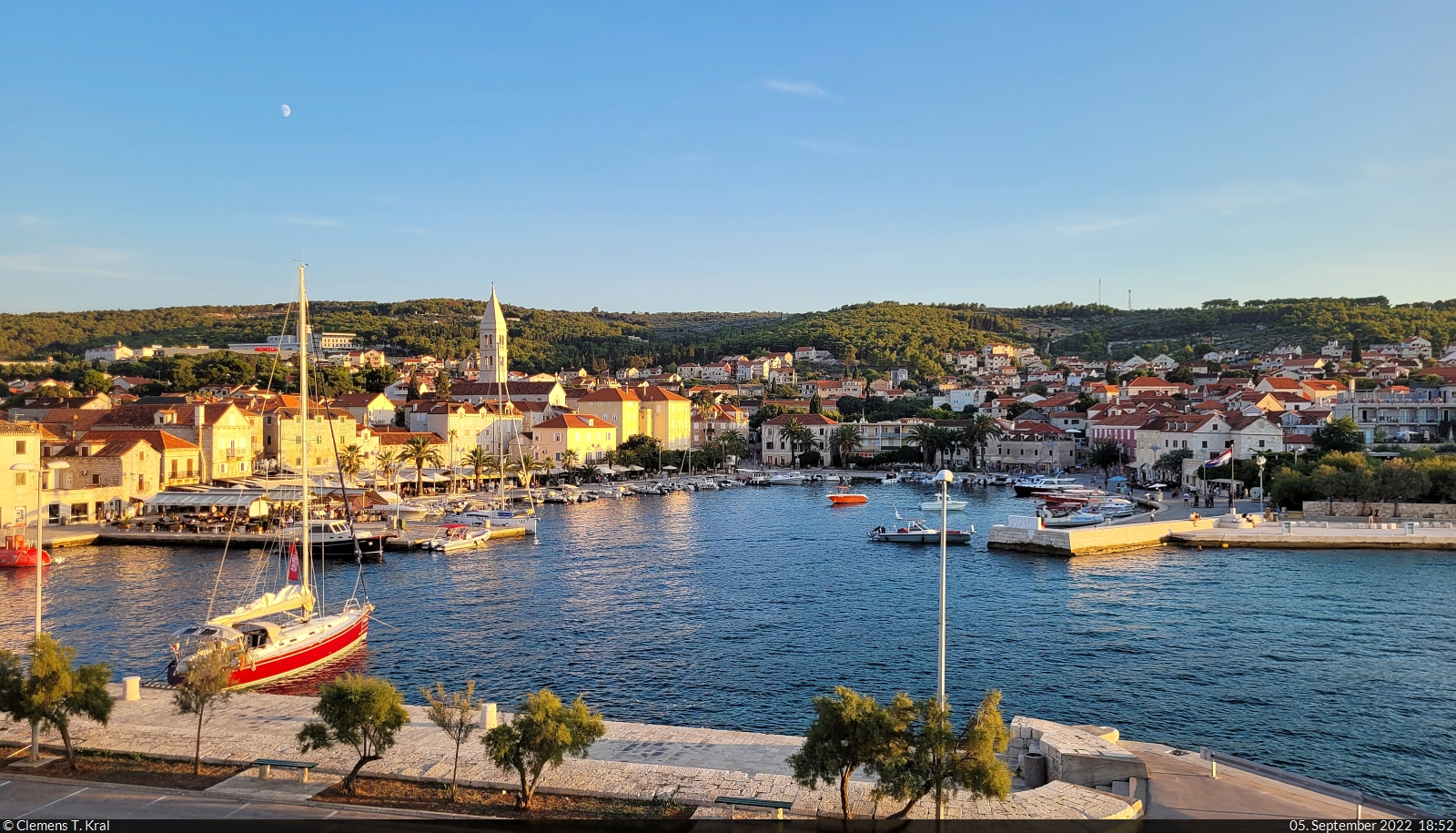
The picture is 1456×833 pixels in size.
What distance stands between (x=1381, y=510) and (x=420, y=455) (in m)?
50.5

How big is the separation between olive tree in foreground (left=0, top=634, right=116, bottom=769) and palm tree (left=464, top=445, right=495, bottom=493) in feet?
165

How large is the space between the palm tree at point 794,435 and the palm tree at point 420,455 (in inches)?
1314

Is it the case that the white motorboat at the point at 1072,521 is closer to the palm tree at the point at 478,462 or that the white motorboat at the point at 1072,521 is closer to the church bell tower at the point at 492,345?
the palm tree at the point at 478,462

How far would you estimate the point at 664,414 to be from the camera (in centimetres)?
8644

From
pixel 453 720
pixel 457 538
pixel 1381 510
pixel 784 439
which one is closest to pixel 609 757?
pixel 453 720

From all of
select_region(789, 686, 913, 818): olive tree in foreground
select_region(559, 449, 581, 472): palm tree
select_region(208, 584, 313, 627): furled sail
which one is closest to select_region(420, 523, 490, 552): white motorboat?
select_region(208, 584, 313, 627): furled sail

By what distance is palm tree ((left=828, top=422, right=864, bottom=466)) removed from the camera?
8569 centimetres

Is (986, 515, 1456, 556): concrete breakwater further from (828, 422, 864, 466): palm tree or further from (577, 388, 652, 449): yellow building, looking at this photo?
(577, 388, 652, 449): yellow building

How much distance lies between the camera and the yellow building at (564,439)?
7375 centimetres

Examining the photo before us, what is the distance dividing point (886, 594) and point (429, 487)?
40.2m

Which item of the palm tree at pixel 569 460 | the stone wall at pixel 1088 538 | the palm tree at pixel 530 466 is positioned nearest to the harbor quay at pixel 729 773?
the stone wall at pixel 1088 538

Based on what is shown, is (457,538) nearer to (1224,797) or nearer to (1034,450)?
(1224,797)

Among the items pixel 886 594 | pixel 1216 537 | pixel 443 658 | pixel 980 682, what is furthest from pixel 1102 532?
pixel 443 658

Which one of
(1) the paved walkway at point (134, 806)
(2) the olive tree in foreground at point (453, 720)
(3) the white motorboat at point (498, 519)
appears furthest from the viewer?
(3) the white motorboat at point (498, 519)
